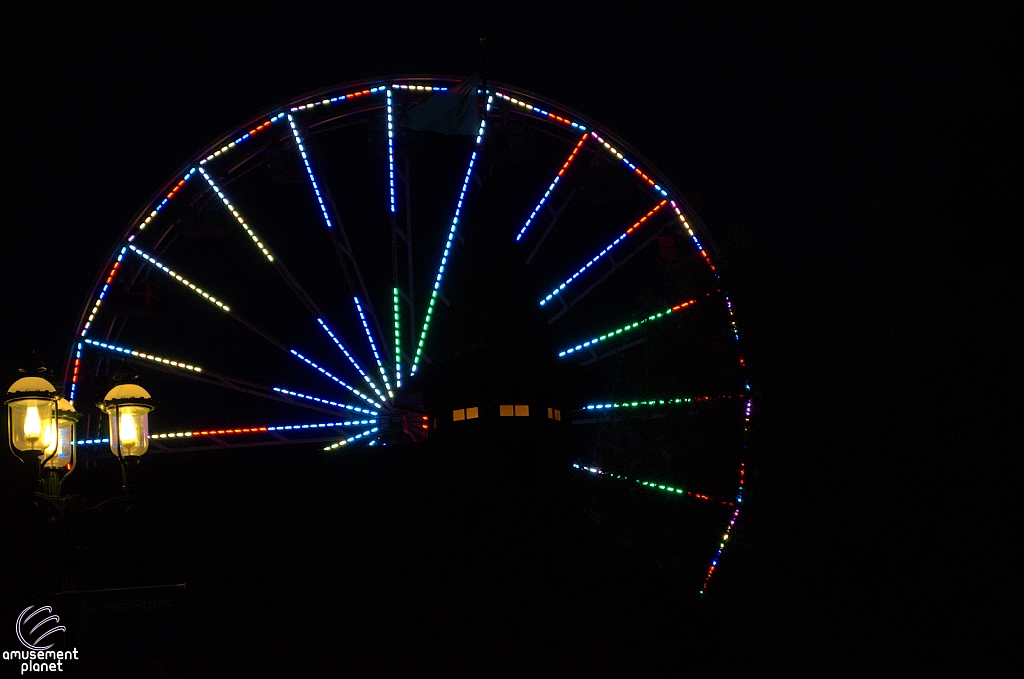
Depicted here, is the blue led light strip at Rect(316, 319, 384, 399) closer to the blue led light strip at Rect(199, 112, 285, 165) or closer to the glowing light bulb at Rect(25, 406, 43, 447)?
the blue led light strip at Rect(199, 112, 285, 165)

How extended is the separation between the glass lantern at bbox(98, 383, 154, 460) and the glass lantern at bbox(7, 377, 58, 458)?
1.88ft

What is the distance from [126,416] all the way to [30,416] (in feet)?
2.61

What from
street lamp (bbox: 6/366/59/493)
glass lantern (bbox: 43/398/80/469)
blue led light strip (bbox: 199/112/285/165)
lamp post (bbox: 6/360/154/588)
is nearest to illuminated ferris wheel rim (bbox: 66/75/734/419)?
Result: blue led light strip (bbox: 199/112/285/165)

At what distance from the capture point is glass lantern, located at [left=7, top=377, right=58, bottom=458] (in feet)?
27.6

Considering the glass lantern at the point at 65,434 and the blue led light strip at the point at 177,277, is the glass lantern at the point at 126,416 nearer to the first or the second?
the glass lantern at the point at 65,434

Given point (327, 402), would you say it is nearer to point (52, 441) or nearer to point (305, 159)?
point (305, 159)

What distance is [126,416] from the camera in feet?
29.6

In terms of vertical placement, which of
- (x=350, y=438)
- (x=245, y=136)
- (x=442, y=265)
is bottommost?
(x=350, y=438)

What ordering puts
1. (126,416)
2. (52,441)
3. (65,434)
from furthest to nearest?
(65,434), (126,416), (52,441)

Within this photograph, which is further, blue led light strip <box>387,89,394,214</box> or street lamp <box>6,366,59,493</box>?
blue led light strip <box>387,89,394,214</box>

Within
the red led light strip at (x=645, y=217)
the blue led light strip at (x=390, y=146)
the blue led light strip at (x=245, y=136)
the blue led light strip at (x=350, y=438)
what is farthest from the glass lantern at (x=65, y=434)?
the red led light strip at (x=645, y=217)

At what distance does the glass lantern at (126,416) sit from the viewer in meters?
8.98

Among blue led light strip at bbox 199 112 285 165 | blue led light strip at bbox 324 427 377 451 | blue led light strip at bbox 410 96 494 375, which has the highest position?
blue led light strip at bbox 199 112 285 165

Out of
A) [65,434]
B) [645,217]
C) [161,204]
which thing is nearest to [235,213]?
[161,204]
